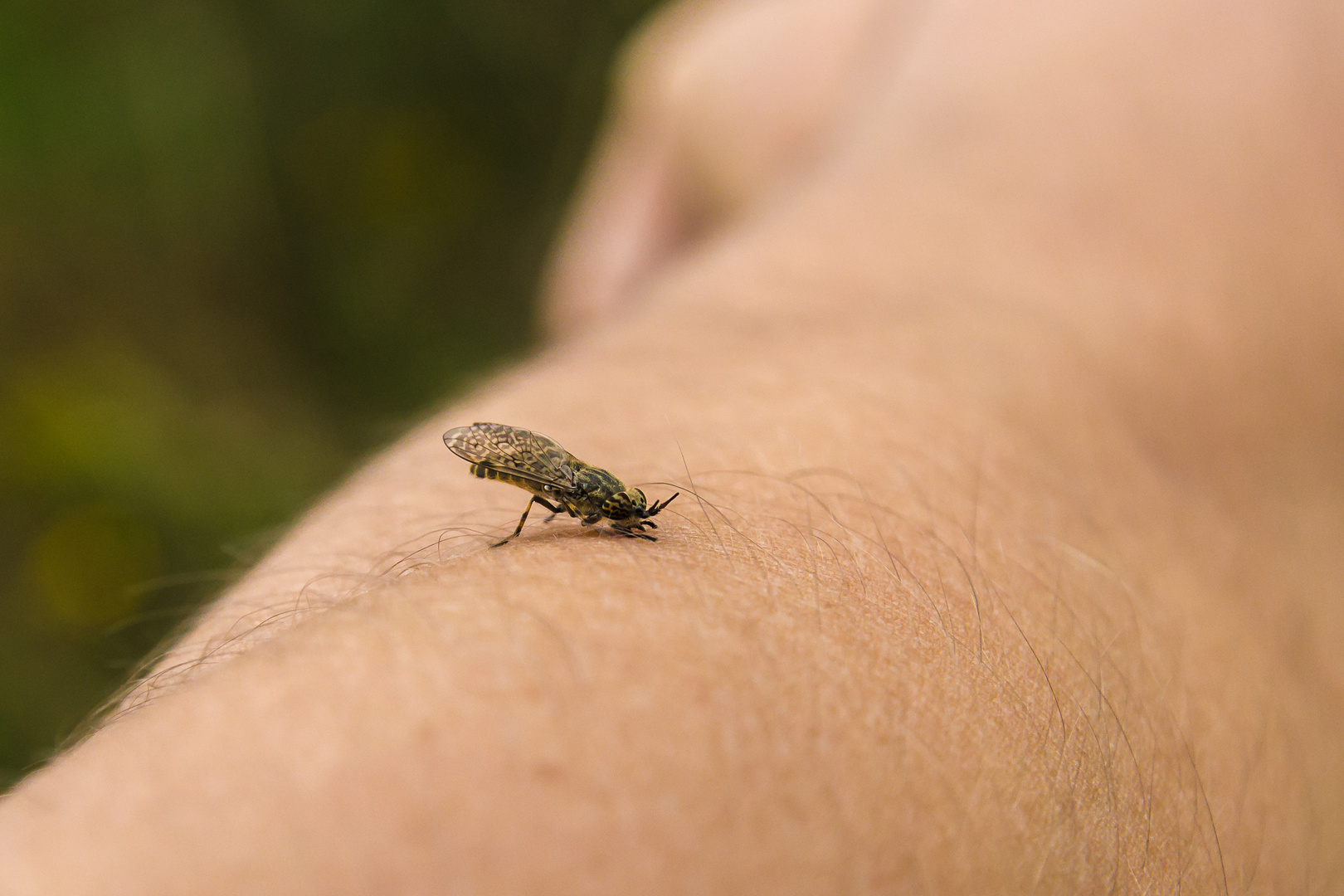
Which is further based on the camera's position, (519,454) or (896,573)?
(519,454)

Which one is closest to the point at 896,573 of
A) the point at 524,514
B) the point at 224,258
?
the point at 524,514

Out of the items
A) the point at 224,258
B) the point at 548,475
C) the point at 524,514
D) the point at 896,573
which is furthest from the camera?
the point at 224,258

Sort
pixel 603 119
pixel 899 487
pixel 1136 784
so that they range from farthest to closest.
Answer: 1. pixel 603 119
2. pixel 899 487
3. pixel 1136 784

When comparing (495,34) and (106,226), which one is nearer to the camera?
(106,226)

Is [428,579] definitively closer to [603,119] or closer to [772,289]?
[772,289]

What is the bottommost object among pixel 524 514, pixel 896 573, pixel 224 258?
pixel 224 258

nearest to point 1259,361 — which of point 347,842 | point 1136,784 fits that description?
point 1136,784

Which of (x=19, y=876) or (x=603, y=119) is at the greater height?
(x=603, y=119)

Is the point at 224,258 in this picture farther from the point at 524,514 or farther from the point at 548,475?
the point at 524,514
